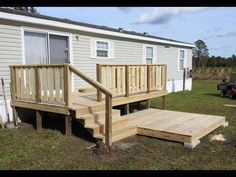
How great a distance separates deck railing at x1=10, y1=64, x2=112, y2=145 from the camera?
17.7 feet

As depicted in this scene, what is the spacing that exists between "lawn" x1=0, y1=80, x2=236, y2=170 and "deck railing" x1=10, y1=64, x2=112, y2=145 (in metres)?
0.59

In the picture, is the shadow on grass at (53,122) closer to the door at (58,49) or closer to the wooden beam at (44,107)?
the wooden beam at (44,107)

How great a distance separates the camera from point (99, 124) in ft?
18.5

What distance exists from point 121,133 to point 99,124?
530 millimetres

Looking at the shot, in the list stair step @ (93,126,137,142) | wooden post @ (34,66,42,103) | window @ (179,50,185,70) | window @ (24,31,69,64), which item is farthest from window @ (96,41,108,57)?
window @ (179,50,185,70)

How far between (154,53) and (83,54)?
572cm

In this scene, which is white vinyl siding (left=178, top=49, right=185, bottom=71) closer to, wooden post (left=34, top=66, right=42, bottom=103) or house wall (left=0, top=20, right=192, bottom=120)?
house wall (left=0, top=20, right=192, bottom=120)

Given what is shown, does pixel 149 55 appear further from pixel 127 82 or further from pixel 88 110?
pixel 88 110

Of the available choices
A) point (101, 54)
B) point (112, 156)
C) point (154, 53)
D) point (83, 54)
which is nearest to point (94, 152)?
point (112, 156)

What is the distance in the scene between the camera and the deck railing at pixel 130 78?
6.46 metres

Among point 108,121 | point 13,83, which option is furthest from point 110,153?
point 13,83

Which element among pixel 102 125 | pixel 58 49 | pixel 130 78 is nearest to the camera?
pixel 102 125

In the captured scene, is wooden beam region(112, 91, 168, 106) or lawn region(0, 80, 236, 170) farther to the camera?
wooden beam region(112, 91, 168, 106)

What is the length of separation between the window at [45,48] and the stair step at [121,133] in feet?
11.7
